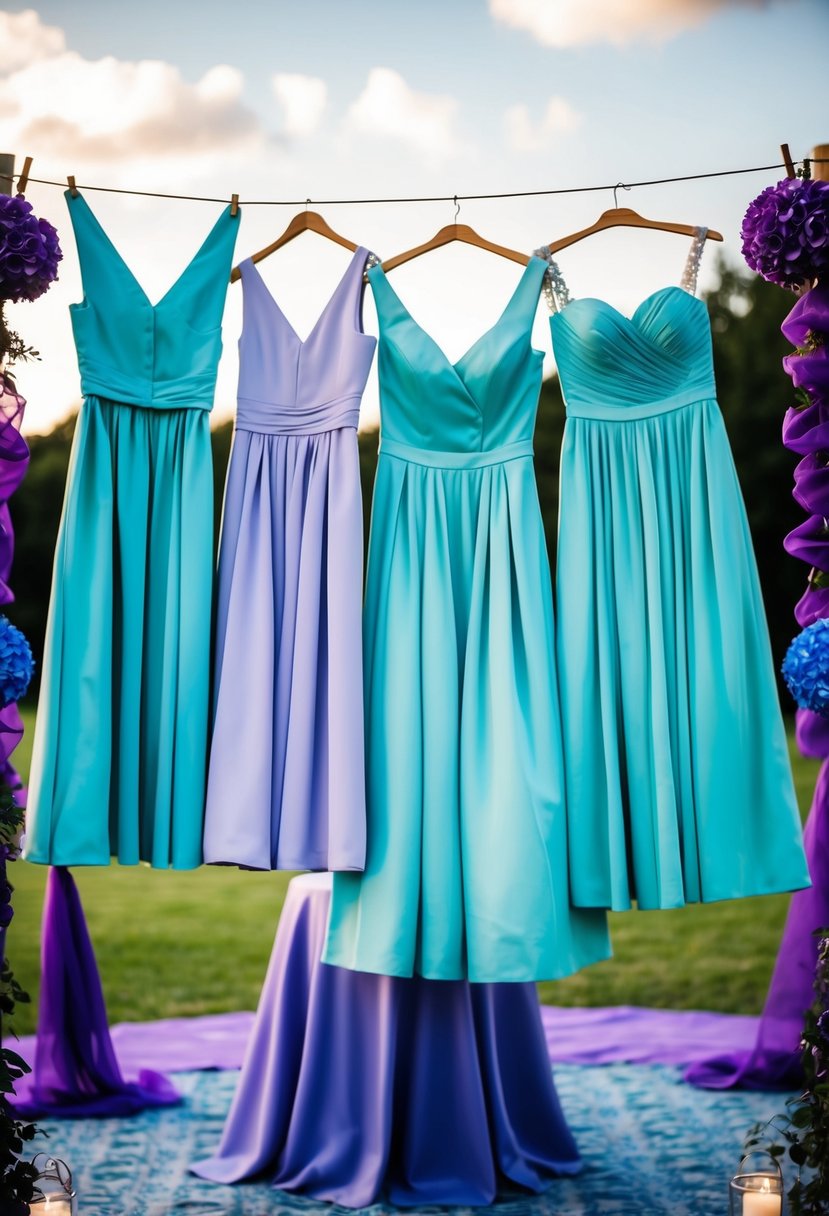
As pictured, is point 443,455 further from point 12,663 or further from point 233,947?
point 233,947

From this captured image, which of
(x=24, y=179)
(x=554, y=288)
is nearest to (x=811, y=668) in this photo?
(x=554, y=288)

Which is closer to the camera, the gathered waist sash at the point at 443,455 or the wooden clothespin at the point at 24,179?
the wooden clothespin at the point at 24,179

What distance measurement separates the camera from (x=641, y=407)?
9.49 feet

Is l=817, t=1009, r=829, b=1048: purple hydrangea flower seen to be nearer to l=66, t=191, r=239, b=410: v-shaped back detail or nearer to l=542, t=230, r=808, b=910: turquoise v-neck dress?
l=542, t=230, r=808, b=910: turquoise v-neck dress

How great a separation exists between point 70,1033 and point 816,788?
247cm

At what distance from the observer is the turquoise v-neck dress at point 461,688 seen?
105 inches

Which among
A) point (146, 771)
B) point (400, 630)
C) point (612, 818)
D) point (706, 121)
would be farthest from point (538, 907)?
point (706, 121)

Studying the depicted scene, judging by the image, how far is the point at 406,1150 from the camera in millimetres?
3355

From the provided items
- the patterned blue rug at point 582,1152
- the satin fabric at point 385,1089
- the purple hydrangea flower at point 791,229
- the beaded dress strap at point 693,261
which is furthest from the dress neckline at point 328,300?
the patterned blue rug at point 582,1152

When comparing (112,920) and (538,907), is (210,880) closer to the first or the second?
(112,920)

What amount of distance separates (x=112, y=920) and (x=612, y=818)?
6111mm

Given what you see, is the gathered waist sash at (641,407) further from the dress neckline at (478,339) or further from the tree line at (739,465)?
the tree line at (739,465)

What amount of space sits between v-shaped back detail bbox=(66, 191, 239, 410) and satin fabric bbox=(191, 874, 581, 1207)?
1.53 metres

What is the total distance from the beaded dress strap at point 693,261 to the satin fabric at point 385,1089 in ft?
6.25
